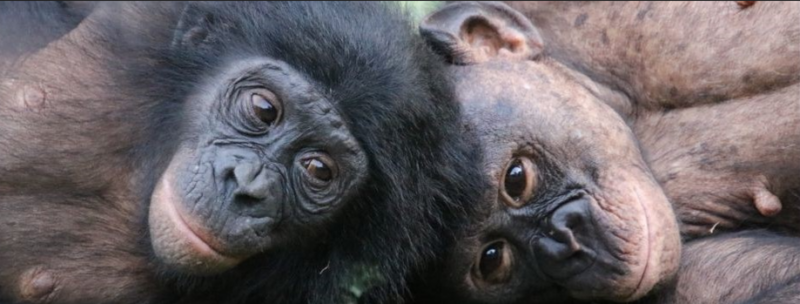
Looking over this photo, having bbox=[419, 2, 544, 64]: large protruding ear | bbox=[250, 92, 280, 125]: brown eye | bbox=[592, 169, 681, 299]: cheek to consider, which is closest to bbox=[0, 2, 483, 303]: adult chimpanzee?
bbox=[250, 92, 280, 125]: brown eye

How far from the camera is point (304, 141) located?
172 inches

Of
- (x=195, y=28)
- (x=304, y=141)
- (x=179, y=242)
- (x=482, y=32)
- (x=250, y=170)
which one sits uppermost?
(x=482, y=32)

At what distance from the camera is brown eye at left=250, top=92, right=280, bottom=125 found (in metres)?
4.42

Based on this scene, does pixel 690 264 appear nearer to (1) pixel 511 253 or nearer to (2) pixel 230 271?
(1) pixel 511 253

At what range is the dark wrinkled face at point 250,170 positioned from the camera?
4.11 m

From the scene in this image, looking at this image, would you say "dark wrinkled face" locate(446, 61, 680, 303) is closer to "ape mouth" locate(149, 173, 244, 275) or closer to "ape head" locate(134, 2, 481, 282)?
"ape head" locate(134, 2, 481, 282)

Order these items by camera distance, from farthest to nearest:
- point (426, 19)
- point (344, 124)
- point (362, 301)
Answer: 1. point (426, 19)
2. point (362, 301)
3. point (344, 124)

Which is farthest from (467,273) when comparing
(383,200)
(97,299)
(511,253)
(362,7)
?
(97,299)

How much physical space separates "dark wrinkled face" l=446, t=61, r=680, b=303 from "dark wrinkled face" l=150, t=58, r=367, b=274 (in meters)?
0.61

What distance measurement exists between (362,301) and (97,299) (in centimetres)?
99

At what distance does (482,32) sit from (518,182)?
77 centimetres

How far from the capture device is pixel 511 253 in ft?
15.6

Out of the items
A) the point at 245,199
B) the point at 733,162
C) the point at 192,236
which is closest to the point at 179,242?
the point at 192,236

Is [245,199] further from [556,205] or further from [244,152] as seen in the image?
[556,205]
